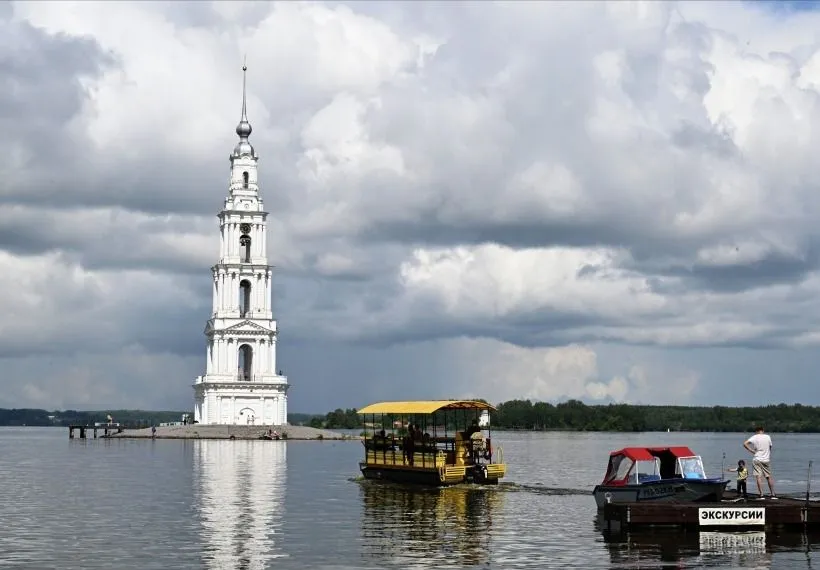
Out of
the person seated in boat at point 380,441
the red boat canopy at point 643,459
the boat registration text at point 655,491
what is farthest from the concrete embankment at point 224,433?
the boat registration text at point 655,491

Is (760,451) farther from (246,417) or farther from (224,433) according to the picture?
(246,417)

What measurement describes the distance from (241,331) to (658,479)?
12794 cm

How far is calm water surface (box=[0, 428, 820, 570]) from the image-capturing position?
3697 cm

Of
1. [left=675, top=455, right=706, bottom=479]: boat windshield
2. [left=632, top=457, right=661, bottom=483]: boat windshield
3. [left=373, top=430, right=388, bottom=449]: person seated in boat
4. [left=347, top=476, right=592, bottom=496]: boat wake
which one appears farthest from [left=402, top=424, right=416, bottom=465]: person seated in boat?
[left=675, top=455, right=706, bottom=479]: boat windshield

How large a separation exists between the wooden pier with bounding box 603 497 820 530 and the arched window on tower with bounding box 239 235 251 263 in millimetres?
133786

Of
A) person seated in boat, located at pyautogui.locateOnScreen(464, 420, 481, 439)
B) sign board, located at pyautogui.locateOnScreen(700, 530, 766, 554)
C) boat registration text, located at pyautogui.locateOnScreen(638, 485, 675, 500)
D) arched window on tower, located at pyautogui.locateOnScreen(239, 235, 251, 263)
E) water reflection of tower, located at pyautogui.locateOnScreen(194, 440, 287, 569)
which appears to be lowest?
sign board, located at pyautogui.locateOnScreen(700, 530, 766, 554)

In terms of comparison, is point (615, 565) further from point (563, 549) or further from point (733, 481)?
point (733, 481)

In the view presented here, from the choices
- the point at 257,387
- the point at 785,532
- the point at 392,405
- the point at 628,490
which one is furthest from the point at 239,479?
the point at 257,387

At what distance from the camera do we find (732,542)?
40500 millimetres

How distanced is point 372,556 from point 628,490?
37.6ft

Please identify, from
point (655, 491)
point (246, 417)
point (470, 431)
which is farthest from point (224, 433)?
point (655, 491)

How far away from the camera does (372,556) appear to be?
3772 cm

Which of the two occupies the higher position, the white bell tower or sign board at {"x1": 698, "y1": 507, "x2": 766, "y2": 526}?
the white bell tower

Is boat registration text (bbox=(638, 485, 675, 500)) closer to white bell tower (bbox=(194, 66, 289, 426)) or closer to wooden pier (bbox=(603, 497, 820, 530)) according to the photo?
wooden pier (bbox=(603, 497, 820, 530))
